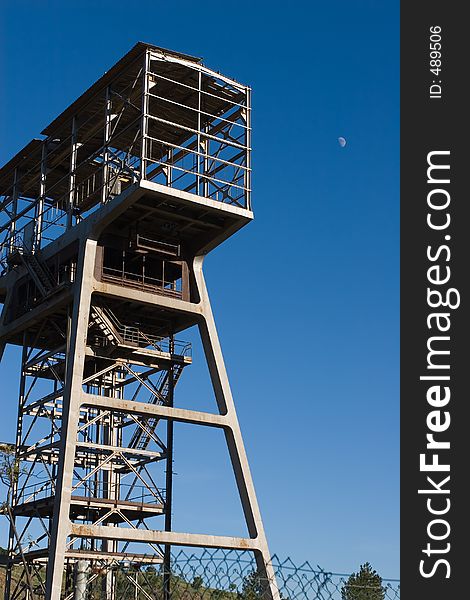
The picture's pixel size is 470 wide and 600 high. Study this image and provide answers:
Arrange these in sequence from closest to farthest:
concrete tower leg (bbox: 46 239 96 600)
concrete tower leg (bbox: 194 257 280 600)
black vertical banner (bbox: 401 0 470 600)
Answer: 1. black vertical banner (bbox: 401 0 470 600)
2. concrete tower leg (bbox: 46 239 96 600)
3. concrete tower leg (bbox: 194 257 280 600)

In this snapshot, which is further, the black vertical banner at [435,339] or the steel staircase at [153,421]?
the steel staircase at [153,421]

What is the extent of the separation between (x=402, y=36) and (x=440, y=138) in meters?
2.33

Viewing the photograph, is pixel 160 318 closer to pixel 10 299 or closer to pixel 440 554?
pixel 10 299

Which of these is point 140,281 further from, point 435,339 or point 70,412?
point 435,339

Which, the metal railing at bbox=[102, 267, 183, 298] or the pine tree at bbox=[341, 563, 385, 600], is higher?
the metal railing at bbox=[102, 267, 183, 298]

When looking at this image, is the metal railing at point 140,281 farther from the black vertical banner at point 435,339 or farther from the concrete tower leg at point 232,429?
the black vertical banner at point 435,339

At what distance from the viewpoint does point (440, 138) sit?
18562 millimetres

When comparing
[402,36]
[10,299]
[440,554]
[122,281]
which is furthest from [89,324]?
[440,554]

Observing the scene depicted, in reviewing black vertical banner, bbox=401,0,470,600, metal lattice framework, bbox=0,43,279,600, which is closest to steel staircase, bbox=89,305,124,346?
metal lattice framework, bbox=0,43,279,600

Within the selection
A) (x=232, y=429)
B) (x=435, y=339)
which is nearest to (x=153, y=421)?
(x=232, y=429)

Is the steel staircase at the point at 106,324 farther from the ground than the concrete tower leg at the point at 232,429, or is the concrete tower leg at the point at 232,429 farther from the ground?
the steel staircase at the point at 106,324

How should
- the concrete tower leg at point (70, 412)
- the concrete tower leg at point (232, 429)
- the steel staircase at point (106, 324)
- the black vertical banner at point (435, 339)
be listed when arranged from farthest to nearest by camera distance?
the steel staircase at point (106, 324) < the concrete tower leg at point (232, 429) < the concrete tower leg at point (70, 412) < the black vertical banner at point (435, 339)

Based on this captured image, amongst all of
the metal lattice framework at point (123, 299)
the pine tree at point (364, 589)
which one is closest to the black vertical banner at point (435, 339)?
the pine tree at point (364, 589)

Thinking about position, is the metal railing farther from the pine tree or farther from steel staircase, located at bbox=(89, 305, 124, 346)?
the pine tree
